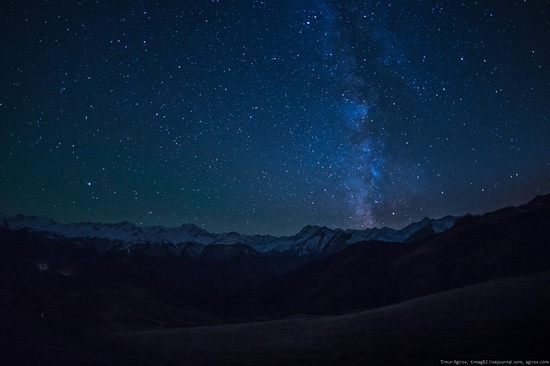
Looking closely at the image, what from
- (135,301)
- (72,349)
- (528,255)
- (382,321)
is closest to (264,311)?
(135,301)

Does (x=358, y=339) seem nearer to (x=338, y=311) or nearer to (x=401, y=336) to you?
(x=401, y=336)

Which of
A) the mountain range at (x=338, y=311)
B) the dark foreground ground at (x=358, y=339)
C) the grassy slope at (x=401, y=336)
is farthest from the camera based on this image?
the mountain range at (x=338, y=311)

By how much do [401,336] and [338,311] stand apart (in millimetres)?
53086

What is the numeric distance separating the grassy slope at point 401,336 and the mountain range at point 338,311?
113 mm

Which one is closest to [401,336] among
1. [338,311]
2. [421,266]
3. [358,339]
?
[358,339]

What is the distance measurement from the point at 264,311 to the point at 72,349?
8311 centimetres

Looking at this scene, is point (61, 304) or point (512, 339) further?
point (61, 304)

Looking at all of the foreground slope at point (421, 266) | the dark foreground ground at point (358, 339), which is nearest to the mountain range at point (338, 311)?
the dark foreground ground at point (358, 339)

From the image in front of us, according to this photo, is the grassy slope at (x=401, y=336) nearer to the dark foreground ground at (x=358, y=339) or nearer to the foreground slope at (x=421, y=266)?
the dark foreground ground at (x=358, y=339)

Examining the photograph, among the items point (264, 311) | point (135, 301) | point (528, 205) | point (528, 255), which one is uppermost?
point (528, 205)

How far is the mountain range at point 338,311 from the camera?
66.9ft

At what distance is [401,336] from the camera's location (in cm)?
2345

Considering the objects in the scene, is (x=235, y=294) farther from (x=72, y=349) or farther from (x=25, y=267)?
(x=72, y=349)

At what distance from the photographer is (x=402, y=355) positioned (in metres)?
20.1
